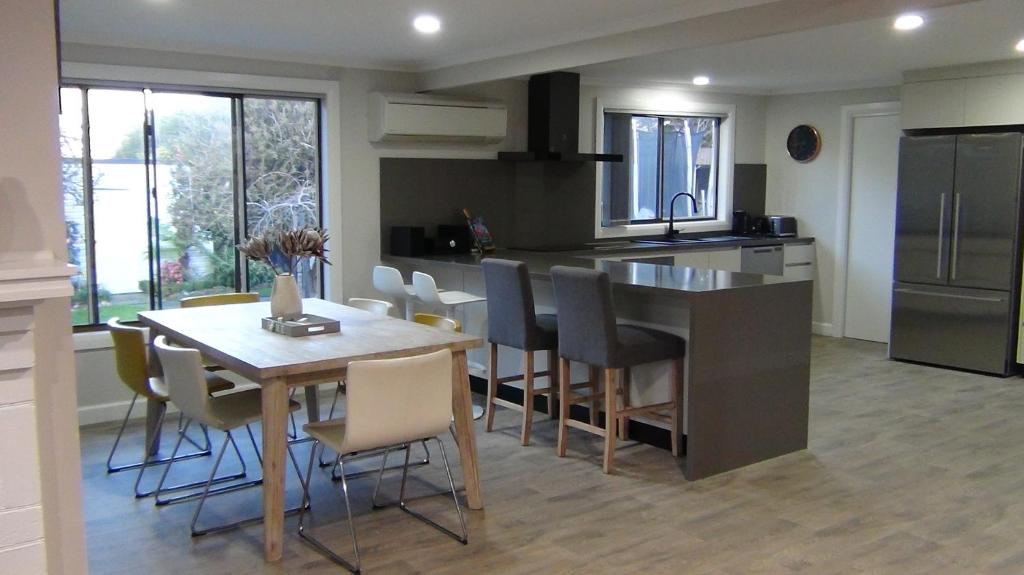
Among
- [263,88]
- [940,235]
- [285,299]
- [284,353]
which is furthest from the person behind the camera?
[940,235]

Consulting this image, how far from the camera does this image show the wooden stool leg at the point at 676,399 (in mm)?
4516

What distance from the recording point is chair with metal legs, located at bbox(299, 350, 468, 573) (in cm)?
323

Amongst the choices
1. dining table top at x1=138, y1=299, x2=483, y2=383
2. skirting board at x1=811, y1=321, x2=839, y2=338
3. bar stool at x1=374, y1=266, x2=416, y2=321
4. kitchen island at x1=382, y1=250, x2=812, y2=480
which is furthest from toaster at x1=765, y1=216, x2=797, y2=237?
dining table top at x1=138, y1=299, x2=483, y2=383

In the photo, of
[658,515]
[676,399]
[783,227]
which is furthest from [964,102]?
[658,515]

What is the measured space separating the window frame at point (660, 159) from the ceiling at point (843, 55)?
0.77ft

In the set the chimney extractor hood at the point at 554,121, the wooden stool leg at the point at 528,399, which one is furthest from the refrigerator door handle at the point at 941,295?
the wooden stool leg at the point at 528,399

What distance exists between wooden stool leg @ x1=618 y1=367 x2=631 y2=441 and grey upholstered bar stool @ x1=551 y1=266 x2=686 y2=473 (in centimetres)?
18

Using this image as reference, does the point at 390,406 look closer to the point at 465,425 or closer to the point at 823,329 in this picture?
the point at 465,425

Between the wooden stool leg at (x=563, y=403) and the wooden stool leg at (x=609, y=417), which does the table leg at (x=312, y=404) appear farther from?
the wooden stool leg at (x=609, y=417)

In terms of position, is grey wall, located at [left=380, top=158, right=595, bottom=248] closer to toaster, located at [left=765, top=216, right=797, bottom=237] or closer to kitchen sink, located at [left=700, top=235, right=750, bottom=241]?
kitchen sink, located at [left=700, top=235, right=750, bottom=241]

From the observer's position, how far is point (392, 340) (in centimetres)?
379

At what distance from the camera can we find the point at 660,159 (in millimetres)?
8094

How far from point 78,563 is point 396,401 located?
1228mm

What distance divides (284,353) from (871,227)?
5971mm
